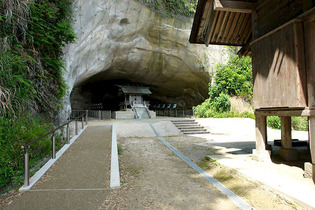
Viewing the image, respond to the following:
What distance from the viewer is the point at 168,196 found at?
136 inches

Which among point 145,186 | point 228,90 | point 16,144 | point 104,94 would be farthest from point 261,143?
point 104,94

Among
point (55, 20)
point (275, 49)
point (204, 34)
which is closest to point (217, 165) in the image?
point (275, 49)

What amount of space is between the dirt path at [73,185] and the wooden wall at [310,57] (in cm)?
399

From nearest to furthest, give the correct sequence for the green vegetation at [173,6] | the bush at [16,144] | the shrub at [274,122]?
the bush at [16,144]
the shrub at [274,122]
the green vegetation at [173,6]

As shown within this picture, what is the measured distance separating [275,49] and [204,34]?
2.54 meters

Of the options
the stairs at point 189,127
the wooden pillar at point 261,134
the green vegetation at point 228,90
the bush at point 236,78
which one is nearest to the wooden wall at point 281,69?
the wooden pillar at point 261,134

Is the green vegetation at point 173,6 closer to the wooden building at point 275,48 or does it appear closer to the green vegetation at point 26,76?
the green vegetation at point 26,76

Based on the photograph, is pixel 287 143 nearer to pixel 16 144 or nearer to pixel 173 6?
pixel 16 144

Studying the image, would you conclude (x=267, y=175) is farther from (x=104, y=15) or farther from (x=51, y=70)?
(x=104, y=15)

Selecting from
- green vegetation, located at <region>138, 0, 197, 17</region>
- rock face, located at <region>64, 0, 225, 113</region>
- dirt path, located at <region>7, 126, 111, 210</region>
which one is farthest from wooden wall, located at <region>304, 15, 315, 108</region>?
green vegetation, located at <region>138, 0, 197, 17</region>

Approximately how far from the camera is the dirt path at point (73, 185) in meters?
3.05

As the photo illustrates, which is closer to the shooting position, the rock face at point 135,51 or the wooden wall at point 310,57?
the wooden wall at point 310,57

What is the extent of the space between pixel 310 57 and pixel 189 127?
9177mm

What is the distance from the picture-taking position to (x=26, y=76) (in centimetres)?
Answer: 588
